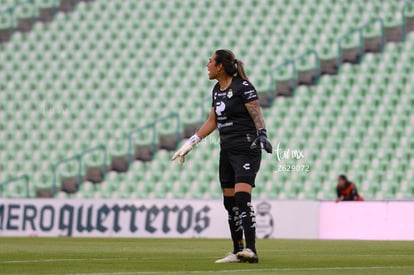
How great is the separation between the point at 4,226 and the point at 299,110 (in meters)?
7.26

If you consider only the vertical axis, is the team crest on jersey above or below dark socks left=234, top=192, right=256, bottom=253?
above

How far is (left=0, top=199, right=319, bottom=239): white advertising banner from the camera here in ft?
68.5

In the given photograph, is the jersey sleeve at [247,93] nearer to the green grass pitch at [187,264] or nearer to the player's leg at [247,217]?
the player's leg at [247,217]

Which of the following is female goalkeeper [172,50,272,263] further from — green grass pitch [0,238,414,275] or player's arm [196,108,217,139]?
green grass pitch [0,238,414,275]

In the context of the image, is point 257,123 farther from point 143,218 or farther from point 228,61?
point 143,218

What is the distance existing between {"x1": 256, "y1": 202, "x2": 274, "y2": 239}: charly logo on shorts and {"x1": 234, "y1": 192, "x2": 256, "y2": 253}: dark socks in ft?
36.1

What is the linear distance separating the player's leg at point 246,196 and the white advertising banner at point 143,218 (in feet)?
36.0

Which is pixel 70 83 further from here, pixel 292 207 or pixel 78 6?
pixel 292 207

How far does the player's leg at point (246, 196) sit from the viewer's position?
970cm

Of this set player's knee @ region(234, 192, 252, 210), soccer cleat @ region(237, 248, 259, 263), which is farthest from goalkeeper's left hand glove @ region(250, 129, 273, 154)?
soccer cleat @ region(237, 248, 259, 263)

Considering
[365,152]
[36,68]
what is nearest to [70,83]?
[36,68]

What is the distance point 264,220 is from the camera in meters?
20.9

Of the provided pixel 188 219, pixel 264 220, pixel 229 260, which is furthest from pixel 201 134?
pixel 188 219

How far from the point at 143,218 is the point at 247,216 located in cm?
1185
